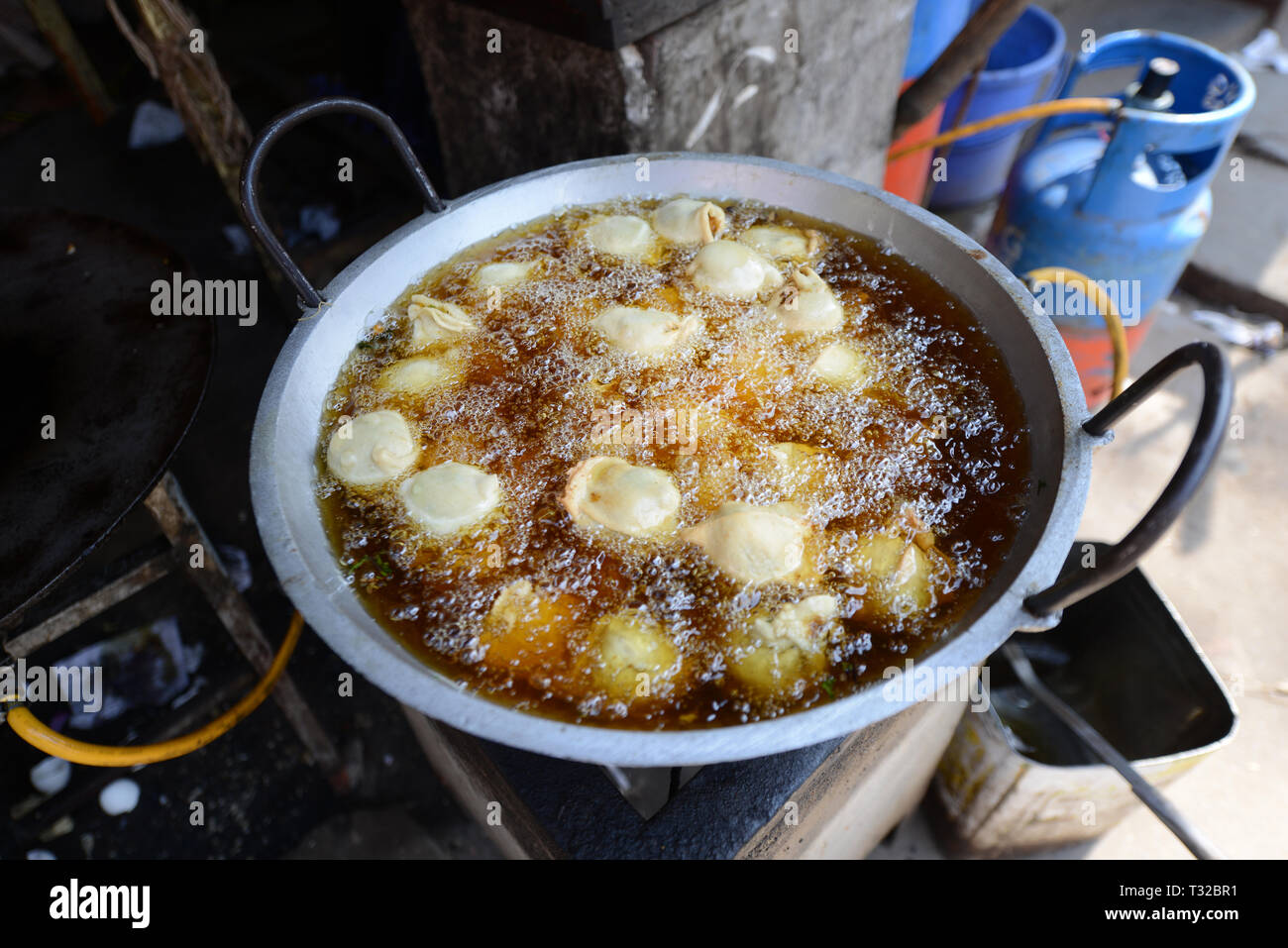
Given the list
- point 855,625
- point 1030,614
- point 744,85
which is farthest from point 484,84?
point 1030,614

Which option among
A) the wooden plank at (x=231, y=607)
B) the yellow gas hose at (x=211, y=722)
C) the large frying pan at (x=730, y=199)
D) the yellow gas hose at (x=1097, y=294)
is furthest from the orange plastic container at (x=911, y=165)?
the wooden plank at (x=231, y=607)

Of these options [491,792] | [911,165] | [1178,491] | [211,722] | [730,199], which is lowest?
[211,722]

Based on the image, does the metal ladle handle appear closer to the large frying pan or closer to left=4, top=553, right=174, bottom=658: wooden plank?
the large frying pan

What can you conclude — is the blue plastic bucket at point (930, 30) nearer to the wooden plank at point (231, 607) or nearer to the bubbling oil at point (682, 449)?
the bubbling oil at point (682, 449)

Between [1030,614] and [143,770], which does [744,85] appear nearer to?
[1030,614]

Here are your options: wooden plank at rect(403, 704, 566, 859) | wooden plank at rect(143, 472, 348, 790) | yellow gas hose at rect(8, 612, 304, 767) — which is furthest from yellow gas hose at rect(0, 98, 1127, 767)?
wooden plank at rect(403, 704, 566, 859)

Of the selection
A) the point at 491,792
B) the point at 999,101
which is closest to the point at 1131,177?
the point at 999,101

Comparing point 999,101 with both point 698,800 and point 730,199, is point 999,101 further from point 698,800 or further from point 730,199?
point 698,800
